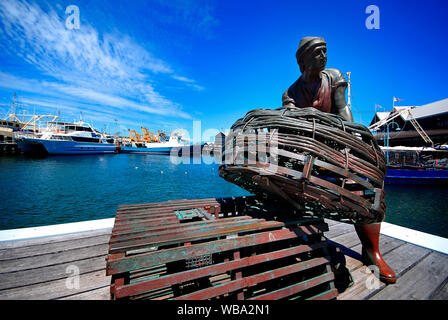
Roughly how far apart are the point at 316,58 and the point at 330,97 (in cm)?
45

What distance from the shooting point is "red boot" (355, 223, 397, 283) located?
5.94ft

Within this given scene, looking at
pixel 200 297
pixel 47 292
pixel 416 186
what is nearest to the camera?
pixel 200 297

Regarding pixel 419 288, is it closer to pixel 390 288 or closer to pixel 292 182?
pixel 390 288

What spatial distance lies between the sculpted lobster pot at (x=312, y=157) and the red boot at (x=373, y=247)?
0.38m

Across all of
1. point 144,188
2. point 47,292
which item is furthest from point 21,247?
point 144,188

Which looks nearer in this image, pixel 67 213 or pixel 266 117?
pixel 266 117

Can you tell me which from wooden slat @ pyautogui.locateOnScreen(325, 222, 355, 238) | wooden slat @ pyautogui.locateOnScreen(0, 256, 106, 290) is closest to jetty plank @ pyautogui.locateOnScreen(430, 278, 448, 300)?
wooden slat @ pyautogui.locateOnScreen(325, 222, 355, 238)

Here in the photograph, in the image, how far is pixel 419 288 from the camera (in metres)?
1.80

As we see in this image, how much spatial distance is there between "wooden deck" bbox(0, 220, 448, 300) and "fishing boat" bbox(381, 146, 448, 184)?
67.7 feet

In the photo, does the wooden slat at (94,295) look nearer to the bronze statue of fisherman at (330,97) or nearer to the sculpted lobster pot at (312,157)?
the sculpted lobster pot at (312,157)

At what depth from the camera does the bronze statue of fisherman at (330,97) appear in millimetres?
1766

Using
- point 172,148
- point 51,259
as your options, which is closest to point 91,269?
point 51,259
